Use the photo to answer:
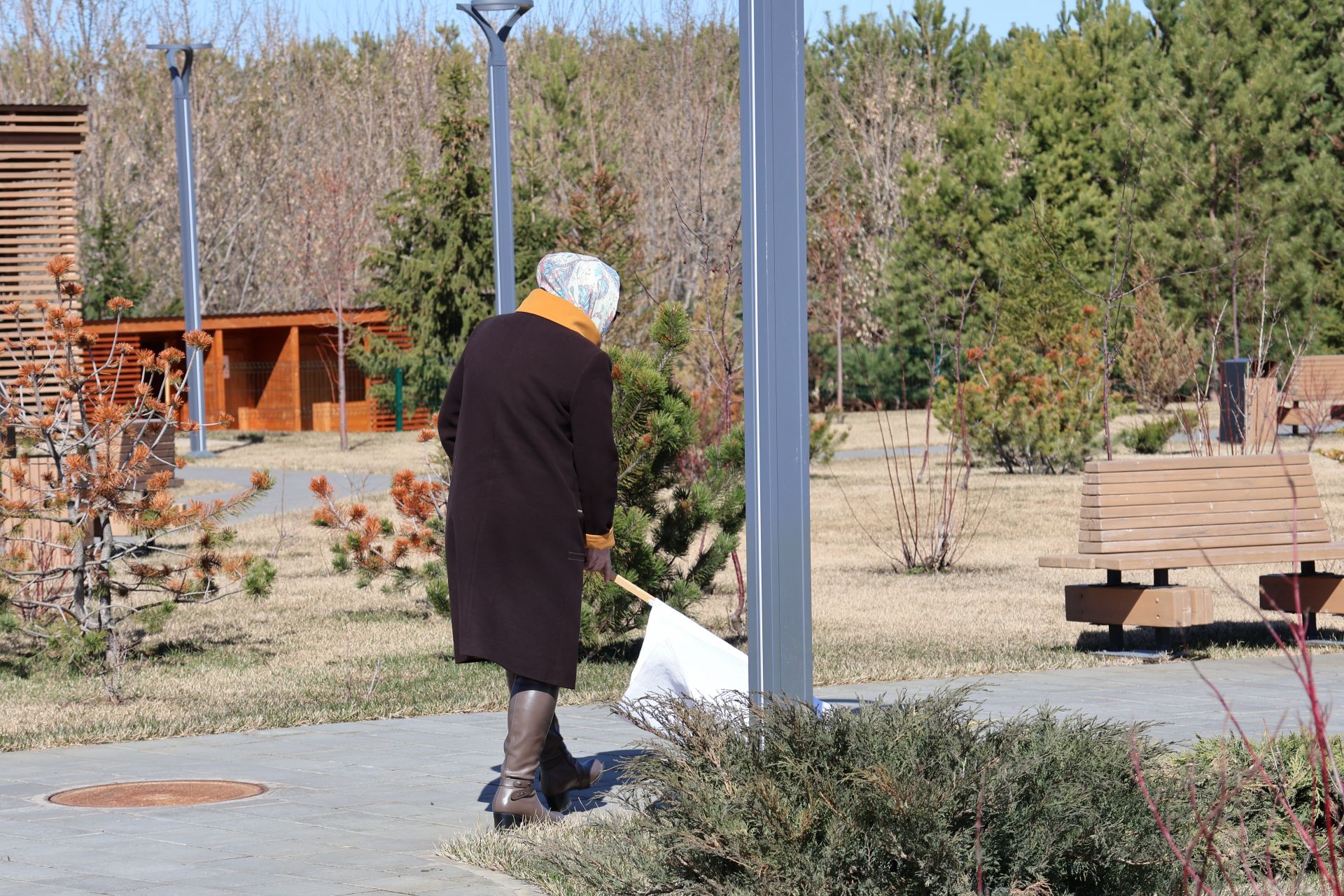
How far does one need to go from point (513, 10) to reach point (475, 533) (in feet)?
25.9

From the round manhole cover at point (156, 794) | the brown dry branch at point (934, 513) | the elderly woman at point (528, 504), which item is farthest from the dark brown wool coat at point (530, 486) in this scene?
the brown dry branch at point (934, 513)

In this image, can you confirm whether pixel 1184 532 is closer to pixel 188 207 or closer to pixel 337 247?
pixel 188 207

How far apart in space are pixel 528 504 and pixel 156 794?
188 cm

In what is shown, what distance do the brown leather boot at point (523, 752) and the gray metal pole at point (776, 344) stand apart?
0.84 metres

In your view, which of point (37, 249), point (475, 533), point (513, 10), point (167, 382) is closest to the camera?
point (475, 533)

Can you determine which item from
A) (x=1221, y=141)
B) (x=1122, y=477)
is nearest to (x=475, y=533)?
(x=1122, y=477)

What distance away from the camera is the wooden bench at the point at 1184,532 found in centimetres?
945

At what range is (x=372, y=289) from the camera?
129 feet

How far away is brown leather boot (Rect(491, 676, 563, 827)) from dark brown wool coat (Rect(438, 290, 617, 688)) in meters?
0.08

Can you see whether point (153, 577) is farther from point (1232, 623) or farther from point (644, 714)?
point (1232, 623)

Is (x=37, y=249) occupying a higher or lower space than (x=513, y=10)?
lower

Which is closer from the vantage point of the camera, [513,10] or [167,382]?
[167,382]

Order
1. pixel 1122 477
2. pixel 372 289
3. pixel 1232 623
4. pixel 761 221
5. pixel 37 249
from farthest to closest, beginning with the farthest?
pixel 372 289, pixel 37 249, pixel 1232 623, pixel 1122 477, pixel 761 221

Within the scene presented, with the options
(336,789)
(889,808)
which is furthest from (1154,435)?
(889,808)
